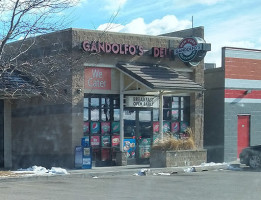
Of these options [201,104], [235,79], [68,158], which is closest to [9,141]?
[68,158]

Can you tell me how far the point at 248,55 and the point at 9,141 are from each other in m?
12.4

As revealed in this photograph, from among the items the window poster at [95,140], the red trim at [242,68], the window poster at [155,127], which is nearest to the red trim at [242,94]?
the red trim at [242,68]

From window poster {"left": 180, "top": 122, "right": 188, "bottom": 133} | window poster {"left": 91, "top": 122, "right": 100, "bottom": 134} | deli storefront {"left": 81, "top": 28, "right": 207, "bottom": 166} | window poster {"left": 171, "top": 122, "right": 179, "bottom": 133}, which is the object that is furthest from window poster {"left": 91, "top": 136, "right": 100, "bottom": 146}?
window poster {"left": 180, "top": 122, "right": 188, "bottom": 133}

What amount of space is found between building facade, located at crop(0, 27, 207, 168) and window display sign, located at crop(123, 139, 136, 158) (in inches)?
1.7

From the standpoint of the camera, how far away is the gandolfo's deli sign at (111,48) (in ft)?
70.2

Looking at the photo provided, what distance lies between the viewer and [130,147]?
908 inches

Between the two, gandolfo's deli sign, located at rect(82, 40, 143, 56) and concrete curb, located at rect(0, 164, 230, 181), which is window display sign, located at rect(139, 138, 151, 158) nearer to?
concrete curb, located at rect(0, 164, 230, 181)

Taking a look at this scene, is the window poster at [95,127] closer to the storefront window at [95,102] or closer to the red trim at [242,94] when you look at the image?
the storefront window at [95,102]

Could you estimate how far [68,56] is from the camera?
69.1ft

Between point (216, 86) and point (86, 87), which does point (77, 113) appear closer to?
point (86, 87)

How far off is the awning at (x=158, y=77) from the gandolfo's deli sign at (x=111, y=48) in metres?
0.60

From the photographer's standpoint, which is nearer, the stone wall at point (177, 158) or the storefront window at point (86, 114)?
the stone wall at point (177, 158)

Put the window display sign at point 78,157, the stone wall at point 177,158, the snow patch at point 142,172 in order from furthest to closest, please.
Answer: the stone wall at point 177,158 → the window display sign at point 78,157 → the snow patch at point 142,172

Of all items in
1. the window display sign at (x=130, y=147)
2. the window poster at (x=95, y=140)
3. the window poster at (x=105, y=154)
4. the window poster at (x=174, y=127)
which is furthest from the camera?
the window poster at (x=174, y=127)
